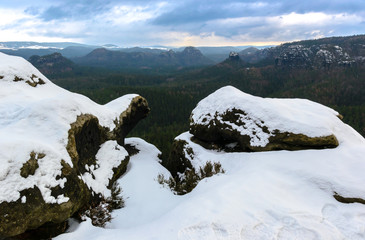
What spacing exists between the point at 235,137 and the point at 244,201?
33.1 ft

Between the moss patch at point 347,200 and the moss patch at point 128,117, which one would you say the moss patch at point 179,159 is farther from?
Result: the moss patch at point 347,200

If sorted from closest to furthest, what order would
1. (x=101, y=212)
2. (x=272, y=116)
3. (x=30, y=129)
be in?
1. (x=30, y=129)
2. (x=101, y=212)
3. (x=272, y=116)

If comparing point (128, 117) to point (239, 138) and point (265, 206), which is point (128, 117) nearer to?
point (239, 138)

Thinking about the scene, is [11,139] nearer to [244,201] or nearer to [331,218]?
[244,201]

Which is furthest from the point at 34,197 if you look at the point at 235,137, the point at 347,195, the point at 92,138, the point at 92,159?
the point at 235,137

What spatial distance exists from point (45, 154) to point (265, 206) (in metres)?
8.77

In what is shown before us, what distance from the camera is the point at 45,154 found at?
7.86 metres

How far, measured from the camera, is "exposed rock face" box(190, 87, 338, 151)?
13852 millimetres

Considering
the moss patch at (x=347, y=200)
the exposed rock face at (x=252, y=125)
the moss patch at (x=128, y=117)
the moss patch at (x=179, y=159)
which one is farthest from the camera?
the moss patch at (x=128, y=117)

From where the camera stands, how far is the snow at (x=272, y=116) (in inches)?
563

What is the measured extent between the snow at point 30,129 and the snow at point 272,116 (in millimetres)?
10414

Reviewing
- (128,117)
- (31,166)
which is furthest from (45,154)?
(128,117)

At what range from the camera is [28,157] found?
23.6 ft

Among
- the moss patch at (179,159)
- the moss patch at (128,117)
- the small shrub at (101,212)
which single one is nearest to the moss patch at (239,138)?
the moss patch at (179,159)
